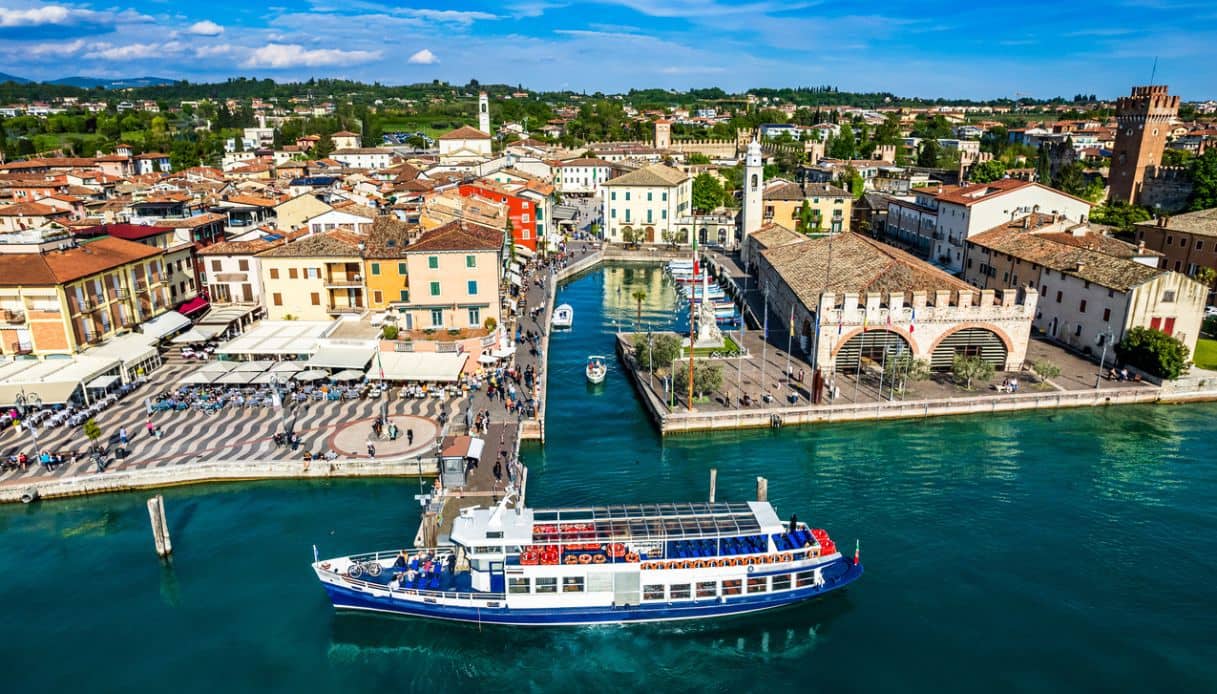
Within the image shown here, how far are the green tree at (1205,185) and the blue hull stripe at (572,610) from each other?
84.4 metres

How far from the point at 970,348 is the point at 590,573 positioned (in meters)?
33.3

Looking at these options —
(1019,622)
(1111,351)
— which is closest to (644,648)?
(1019,622)

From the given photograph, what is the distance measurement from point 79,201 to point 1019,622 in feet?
330

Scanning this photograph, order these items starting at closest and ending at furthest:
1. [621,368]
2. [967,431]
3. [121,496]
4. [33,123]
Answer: [121,496] < [967,431] < [621,368] < [33,123]

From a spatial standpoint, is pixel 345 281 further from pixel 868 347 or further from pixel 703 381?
pixel 868 347

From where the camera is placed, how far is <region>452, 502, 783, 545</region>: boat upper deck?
27.4m

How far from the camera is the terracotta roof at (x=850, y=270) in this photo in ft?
161

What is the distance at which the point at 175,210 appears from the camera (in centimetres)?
6738

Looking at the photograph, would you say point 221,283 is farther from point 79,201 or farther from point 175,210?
point 79,201

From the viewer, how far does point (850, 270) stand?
Result: 177ft

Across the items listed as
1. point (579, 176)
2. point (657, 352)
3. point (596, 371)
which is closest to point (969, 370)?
point (657, 352)

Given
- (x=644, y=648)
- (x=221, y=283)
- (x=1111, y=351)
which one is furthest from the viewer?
(x=221, y=283)

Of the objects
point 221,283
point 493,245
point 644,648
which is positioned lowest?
point 644,648

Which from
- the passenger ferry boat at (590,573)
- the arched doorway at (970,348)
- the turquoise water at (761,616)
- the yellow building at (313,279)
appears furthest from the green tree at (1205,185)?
the yellow building at (313,279)
